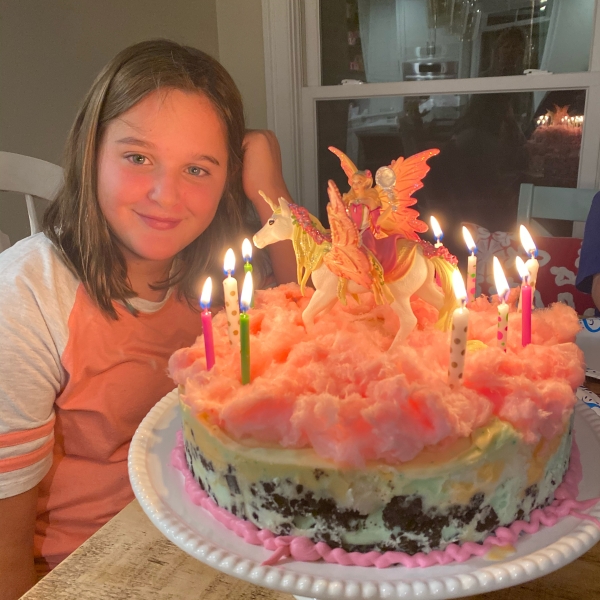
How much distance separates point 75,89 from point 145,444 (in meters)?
1.73

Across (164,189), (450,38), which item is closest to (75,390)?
(164,189)

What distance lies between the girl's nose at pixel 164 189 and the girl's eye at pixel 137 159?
0.15ft

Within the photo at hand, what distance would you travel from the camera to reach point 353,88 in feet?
9.45

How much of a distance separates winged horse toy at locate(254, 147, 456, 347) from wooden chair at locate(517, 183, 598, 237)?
1629 millimetres

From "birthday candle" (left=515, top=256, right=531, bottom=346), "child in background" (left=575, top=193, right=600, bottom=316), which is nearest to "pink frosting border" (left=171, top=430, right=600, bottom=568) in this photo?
"birthday candle" (left=515, top=256, right=531, bottom=346)

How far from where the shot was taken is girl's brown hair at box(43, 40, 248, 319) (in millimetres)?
1203

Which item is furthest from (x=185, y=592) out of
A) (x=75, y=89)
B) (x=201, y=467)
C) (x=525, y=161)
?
(x=525, y=161)

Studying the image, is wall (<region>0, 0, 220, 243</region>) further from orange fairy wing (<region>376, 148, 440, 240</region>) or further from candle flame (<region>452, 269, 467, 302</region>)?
candle flame (<region>452, 269, 467, 302</region>)

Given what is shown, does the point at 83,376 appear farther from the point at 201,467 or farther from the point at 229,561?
the point at 229,561

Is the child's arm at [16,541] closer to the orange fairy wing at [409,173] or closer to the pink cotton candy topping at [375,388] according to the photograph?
the pink cotton candy topping at [375,388]

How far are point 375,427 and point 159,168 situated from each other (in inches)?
30.7

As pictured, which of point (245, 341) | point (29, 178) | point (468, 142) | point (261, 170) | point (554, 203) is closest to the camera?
point (245, 341)

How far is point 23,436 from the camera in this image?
3.54 feet

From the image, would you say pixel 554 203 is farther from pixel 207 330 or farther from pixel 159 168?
pixel 207 330
